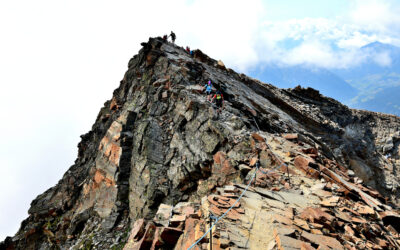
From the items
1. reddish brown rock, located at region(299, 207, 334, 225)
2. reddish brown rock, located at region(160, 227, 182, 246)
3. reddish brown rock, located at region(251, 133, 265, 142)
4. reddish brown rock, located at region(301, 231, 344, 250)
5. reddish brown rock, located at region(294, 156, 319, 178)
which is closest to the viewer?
reddish brown rock, located at region(301, 231, 344, 250)

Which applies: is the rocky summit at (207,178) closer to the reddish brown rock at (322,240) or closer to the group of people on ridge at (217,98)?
the reddish brown rock at (322,240)

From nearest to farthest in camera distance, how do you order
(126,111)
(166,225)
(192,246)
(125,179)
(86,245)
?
(192,246), (166,225), (86,245), (125,179), (126,111)

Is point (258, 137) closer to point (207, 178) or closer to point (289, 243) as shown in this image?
point (207, 178)

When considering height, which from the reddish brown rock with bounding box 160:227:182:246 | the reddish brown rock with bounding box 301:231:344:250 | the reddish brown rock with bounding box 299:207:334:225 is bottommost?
the reddish brown rock with bounding box 160:227:182:246

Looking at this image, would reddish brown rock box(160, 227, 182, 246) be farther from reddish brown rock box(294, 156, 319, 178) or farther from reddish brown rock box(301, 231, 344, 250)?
reddish brown rock box(294, 156, 319, 178)

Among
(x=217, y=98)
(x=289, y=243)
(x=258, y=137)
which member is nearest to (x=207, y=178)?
(x=258, y=137)

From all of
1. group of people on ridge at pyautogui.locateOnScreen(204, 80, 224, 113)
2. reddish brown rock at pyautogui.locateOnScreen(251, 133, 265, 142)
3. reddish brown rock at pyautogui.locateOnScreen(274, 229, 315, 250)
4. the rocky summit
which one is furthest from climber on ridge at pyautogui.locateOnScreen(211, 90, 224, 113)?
reddish brown rock at pyautogui.locateOnScreen(274, 229, 315, 250)

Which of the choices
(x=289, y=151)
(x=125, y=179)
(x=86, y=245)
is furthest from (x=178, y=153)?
(x=86, y=245)

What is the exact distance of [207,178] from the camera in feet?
55.7

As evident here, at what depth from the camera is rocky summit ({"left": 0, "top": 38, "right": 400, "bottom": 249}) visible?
9.55 meters

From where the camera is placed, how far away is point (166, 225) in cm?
1021

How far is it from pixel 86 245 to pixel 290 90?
38996 millimetres

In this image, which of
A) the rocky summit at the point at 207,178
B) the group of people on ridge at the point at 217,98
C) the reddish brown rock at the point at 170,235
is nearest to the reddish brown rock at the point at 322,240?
the rocky summit at the point at 207,178

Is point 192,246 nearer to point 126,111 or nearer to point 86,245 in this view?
point 86,245
